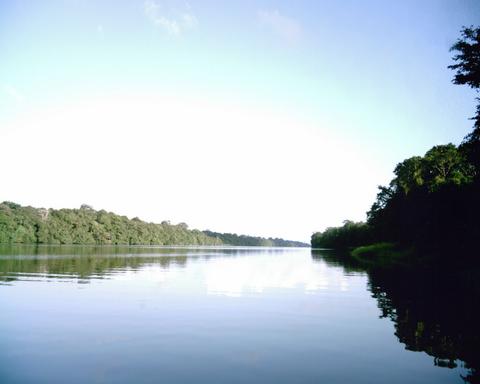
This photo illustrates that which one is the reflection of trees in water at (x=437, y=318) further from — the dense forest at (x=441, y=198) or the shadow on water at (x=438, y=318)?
the dense forest at (x=441, y=198)

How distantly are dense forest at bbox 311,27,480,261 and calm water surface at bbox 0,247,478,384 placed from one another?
2420cm

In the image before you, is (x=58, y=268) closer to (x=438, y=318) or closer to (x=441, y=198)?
(x=438, y=318)

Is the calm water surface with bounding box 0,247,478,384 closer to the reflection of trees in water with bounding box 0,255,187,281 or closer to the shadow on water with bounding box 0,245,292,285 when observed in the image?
the shadow on water with bounding box 0,245,292,285

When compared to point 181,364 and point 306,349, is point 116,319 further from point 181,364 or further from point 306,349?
point 306,349

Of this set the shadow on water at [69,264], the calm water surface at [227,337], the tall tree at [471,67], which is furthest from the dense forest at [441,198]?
the shadow on water at [69,264]

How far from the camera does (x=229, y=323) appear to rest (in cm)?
1917

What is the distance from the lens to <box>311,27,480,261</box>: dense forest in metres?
38.8

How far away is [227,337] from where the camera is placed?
16.4m

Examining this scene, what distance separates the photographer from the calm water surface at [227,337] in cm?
1200

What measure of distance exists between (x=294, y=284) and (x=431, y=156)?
7215cm

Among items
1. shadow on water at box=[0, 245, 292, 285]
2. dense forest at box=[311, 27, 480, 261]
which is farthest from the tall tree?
shadow on water at box=[0, 245, 292, 285]

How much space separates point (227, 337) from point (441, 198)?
59.0m

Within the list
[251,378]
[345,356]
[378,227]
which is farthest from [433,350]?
[378,227]

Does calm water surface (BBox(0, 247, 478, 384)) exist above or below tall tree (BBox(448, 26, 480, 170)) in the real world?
below
